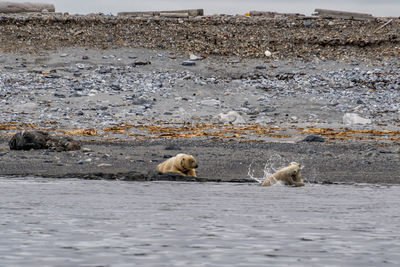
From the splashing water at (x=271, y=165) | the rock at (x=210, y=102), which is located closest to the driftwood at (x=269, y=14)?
the rock at (x=210, y=102)

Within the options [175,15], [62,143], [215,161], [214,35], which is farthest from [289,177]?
[175,15]

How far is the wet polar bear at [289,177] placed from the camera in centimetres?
1465

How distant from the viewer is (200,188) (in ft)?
45.4

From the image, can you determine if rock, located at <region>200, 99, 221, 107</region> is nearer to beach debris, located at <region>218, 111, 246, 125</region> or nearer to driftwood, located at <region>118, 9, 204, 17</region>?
beach debris, located at <region>218, 111, 246, 125</region>

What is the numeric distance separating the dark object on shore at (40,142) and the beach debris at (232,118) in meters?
7.60

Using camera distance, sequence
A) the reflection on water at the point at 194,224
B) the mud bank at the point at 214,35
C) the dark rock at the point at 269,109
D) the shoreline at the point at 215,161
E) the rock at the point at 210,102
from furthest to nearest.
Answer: the mud bank at the point at 214,35
the rock at the point at 210,102
the dark rock at the point at 269,109
the shoreline at the point at 215,161
the reflection on water at the point at 194,224

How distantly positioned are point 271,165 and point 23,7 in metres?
26.7

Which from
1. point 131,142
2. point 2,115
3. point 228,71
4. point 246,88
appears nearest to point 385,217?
point 131,142

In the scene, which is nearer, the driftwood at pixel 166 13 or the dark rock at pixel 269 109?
the dark rock at pixel 269 109

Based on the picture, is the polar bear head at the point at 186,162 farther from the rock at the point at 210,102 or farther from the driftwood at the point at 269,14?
the driftwood at the point at 269,14

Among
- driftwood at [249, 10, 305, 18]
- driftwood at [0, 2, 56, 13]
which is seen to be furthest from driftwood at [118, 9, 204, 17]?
driftwood at [0, 2, 56, 13]

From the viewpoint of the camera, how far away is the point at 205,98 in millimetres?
28609

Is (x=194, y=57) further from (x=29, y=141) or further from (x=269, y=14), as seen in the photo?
(x=29, y=141)

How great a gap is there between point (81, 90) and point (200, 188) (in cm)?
1592
